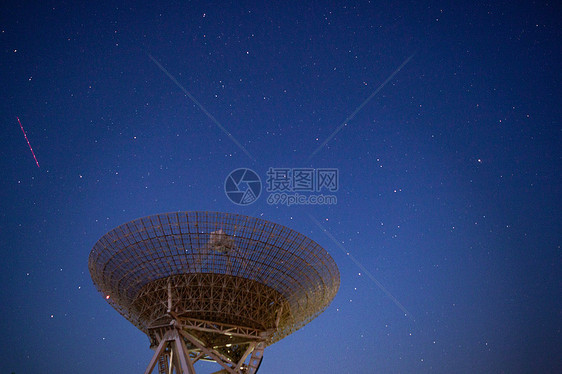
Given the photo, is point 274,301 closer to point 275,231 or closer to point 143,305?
point 275,231

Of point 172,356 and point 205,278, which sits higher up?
point 205,278

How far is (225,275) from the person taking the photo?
107 feet

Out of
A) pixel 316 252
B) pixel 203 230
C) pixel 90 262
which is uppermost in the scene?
pixel 316 252

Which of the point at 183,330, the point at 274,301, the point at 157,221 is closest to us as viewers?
the point at 157,221

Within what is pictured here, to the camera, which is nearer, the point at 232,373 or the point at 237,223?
the point at 237,223

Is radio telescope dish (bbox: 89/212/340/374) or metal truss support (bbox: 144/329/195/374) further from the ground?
radio telescope dish (bbox: 89/212/340/374)

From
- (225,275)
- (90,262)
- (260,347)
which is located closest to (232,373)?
(260,347)

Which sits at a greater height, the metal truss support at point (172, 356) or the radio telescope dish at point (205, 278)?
the radio telescope dish at point (205, 278)

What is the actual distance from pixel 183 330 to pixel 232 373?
5.24 metres

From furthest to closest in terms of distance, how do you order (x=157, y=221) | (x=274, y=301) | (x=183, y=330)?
(x=274, y=301) < (x=183, y=330) < (x=157, y=221)

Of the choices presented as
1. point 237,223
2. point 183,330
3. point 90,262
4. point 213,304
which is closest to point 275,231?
point 237,223

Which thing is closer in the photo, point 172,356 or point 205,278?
point 172,356

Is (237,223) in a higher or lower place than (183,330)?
higher

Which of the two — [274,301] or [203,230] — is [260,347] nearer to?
[274,301]
